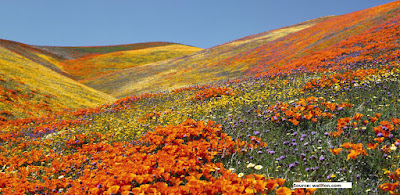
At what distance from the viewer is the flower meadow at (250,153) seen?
348 cm

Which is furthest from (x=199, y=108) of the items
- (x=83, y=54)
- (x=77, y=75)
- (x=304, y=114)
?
(x=83, y=54)

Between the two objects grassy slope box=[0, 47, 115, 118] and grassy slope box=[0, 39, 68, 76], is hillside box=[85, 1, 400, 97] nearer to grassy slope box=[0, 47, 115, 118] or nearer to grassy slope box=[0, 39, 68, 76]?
grassy slope box=[0, 47, 115, 118]

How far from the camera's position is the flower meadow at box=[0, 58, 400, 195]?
3.48 meters

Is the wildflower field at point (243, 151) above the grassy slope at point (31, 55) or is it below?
below

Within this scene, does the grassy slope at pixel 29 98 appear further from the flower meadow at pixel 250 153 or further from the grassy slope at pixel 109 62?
the grassy slope at pixel 109 62

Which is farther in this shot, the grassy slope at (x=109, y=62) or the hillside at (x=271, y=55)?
the grassy slope at (x=109, y=62)

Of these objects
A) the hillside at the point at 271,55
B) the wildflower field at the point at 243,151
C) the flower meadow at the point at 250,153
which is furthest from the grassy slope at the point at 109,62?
the flower meadow at the point at 250,153

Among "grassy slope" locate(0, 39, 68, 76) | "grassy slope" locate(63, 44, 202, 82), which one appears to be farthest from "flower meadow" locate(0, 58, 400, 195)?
"grassy slope" locate(63, 44, 202, 82)

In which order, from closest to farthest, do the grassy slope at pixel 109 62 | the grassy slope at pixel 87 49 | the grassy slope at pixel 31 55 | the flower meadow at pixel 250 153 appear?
the flower meadow at pixel 250 153, the grassy slope at pixel 31 55, the grassy slope at pixel 109 62, the grassy slope at pixel 87 49

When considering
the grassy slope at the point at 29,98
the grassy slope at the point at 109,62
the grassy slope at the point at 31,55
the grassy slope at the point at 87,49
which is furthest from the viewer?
the grassy slope at the point at 87,49

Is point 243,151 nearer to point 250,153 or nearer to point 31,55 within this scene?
point 250,153

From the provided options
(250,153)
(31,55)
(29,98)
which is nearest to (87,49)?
(31,55)

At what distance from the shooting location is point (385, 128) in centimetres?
405

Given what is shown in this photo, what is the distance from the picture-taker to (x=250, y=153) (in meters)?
4.71
